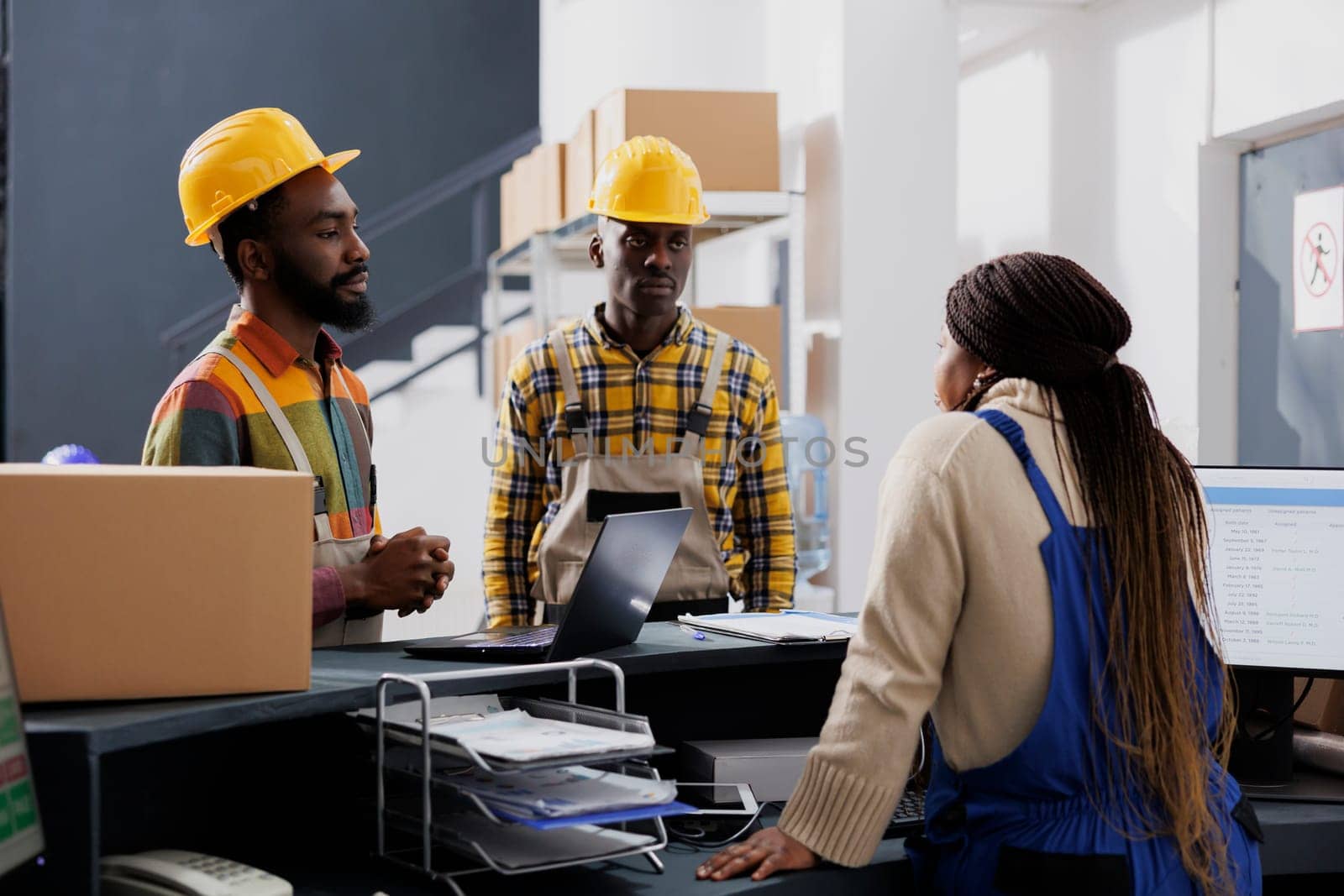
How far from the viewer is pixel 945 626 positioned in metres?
1.32

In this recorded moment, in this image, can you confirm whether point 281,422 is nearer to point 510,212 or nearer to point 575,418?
point 575,418

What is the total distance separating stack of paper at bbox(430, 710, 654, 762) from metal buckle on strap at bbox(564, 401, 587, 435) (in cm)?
125

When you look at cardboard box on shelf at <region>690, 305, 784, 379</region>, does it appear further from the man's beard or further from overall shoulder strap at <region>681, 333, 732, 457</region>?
the man's beard

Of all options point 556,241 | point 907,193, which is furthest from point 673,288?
point 556,241

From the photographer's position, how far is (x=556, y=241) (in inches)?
183

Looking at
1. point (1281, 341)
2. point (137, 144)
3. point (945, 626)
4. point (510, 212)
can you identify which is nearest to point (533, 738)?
point (945, 626)

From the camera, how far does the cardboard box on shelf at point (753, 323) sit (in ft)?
12.0

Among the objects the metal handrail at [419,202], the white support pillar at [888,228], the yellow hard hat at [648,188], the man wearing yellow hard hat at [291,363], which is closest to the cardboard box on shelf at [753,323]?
the white support pillar at [888,228]

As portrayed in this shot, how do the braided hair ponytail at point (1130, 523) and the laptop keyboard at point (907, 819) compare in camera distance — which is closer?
the braided hair ponytail at point (1130, 523)

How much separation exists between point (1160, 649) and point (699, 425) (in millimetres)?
1454

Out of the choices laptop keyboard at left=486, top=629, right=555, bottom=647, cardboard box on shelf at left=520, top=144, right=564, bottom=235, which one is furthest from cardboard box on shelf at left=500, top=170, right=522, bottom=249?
laptop keyboard at left=486, top=629, right=555, bottom=647

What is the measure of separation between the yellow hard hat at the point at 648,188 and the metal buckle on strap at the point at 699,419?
406mm

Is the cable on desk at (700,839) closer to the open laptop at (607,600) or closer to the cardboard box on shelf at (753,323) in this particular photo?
the open laptop at (607,600)

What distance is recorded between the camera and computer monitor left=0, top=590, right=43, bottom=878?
1009 mm
